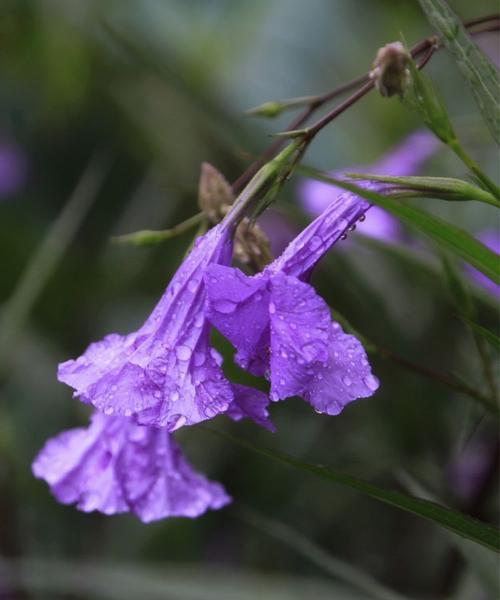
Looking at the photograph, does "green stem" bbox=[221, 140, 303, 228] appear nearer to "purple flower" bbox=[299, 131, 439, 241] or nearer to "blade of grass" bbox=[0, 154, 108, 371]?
"blade of grass" bbox=[0, 154, 108, 371]

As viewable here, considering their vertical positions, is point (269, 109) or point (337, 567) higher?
point (269, 109)

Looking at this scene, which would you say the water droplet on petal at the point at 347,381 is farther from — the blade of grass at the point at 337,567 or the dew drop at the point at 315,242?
the blade of grass at the point at 337,567

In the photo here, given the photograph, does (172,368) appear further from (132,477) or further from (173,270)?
(173,270)

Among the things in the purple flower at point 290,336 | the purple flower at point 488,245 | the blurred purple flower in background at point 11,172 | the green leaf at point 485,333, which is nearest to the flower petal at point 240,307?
the purple flower at point 290,336

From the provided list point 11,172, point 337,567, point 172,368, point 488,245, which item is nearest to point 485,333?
point 172,368

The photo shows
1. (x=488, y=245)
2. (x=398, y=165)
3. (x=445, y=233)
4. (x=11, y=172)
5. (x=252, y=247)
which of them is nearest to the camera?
(x=445, y=233)

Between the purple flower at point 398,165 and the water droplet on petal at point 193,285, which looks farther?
the purple flower at point 398,165

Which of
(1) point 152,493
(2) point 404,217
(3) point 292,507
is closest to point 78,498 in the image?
(1) point 152,493
